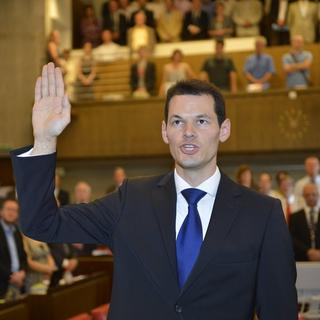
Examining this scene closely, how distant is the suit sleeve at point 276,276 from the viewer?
8.69 ft

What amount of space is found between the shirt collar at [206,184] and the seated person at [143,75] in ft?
36.9

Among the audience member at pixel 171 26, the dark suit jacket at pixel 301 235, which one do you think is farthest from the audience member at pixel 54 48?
the dark suit jacket at pixel 301 235

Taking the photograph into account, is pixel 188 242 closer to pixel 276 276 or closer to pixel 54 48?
pixel 276 276

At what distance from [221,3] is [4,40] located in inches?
173

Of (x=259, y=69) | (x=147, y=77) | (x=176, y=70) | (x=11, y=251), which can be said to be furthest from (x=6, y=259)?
(x=259, y=69)

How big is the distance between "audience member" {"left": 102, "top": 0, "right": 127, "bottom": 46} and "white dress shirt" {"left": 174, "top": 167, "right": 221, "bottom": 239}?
1339cm

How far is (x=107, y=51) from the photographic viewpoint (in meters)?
15.2

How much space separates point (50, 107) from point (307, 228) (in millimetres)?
6075

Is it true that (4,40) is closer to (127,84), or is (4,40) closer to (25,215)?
(127,84)

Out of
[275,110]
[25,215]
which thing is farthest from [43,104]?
[275,110]

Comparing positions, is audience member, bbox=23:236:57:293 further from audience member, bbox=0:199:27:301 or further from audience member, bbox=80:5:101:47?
audience member, bbox=80:5:101:47

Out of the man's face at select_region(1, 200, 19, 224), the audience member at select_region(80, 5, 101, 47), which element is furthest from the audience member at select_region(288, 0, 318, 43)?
the man's face at select_region(1, 200, 19, 224)

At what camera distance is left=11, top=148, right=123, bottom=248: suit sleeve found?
255 centimetres

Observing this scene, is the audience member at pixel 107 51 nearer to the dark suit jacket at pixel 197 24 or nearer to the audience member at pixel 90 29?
the audience member at pixel 90 29
